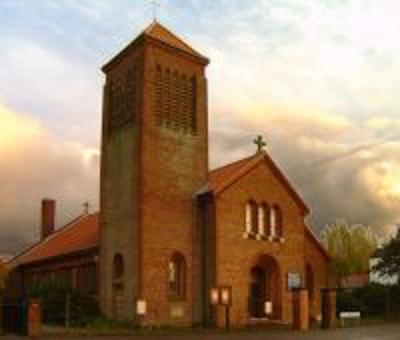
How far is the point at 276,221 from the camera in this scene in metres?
46.0

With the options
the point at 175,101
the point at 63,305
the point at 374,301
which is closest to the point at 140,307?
the point at 63,305

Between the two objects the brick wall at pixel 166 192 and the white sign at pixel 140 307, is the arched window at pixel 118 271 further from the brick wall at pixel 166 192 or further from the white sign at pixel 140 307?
the white sign at pixel 140 307

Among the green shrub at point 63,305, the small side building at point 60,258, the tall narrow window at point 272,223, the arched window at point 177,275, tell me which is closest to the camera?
the green shrub at point 63,305

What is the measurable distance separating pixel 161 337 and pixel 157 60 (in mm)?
16188

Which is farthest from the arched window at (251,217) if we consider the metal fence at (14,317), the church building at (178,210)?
the metal fence at (14,317)

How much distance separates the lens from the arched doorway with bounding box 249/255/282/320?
4488 cm

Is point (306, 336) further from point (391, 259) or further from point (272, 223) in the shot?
point (391, 259)

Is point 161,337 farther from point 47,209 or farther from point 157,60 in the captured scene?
point 47,209

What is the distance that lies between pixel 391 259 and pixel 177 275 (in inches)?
686

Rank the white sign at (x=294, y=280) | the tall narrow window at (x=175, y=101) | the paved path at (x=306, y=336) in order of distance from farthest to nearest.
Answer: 1. the white sign at (x=294, y=280)
2. the tall narrow window at (x=175, y=101)
3. the paved path at (x=306, y=336)

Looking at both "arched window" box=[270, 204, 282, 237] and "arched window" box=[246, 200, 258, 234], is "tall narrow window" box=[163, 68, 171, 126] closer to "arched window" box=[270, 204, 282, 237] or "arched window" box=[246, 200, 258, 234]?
"arched window" box=[246, 200, 258, 234]

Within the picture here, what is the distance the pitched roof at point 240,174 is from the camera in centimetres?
4294

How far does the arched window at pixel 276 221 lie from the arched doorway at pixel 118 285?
8996 millimetres

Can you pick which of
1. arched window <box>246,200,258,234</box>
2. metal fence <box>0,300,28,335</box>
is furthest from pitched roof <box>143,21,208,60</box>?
metal fence <box>0,300,28,335</box>
